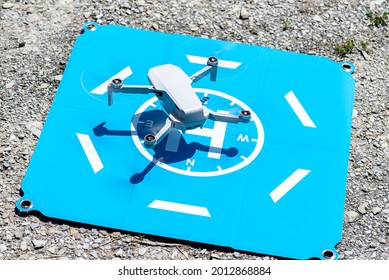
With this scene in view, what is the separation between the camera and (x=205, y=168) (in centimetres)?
602

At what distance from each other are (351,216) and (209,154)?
118 cm

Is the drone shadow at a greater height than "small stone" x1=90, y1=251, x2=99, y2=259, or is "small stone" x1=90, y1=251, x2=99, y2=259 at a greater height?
the drone shadow

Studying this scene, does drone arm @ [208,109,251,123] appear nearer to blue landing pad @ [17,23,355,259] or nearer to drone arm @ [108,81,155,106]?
blue landing pad @ [17,23,355,259]

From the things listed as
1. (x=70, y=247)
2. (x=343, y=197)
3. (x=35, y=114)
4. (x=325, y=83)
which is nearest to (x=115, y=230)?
(x=70, y=247)

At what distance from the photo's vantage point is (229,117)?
605 cm

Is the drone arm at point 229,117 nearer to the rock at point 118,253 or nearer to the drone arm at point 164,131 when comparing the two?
the drone arm at point 164,131

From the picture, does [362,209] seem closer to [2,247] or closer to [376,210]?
[376,210]

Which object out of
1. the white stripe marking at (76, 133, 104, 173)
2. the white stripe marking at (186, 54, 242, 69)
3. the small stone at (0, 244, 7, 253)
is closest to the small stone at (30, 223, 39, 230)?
the small stone at (0, 244, 7, 253)

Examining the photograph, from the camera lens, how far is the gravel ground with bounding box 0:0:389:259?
5695 millimetres

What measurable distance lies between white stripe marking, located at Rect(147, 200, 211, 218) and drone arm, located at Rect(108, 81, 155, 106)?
2.87ft

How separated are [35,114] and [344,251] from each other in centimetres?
270

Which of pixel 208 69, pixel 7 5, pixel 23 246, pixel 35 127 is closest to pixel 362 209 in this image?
pixel 208 69

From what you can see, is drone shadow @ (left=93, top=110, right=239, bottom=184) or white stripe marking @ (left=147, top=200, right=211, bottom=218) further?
drone shadow @ (left=93, top=110, right=239, bottom=184)

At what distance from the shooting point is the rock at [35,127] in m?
6.29
